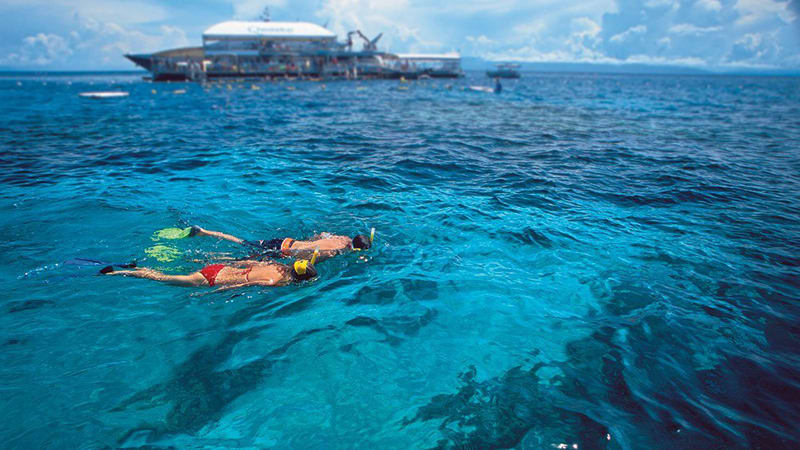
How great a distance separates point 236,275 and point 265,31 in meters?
101

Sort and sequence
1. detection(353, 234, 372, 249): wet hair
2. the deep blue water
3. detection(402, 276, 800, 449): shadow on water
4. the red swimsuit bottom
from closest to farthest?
detection(402, 276, 800, 449): shadow on water
the deep blue water
the red swimsuit bottom
detection(353, 234, 372, 249): wet hair

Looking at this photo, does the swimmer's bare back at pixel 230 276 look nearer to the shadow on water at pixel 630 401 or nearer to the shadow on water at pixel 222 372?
the shadow on water at pixel 222 372

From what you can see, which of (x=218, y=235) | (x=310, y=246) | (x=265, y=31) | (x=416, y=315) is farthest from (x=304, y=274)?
(x=265, y=31)

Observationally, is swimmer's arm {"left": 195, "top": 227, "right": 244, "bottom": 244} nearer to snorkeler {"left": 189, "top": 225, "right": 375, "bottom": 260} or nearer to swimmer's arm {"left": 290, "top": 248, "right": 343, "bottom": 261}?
snorkeler {"left": 189, "top": 225, "right": 375, "bottom": 260}

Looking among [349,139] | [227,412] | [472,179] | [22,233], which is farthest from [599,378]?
[349,139]

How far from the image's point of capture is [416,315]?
6414mm

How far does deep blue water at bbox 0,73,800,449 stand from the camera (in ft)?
14.5

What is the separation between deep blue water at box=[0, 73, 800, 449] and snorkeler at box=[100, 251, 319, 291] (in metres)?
0.19

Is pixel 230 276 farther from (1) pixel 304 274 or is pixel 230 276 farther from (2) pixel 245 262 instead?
(1) pixel 304 274

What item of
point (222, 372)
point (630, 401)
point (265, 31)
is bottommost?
point (630, 401)

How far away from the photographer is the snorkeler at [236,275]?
6.65 metres

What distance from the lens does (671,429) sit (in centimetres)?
436

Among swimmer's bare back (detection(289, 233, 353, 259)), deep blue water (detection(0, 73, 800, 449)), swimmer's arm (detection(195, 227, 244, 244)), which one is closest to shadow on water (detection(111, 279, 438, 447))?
deep blue water (detection(0, 73, 800, 449))

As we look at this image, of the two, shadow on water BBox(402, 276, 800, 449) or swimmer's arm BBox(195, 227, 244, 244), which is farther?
swimmer's arm BBox(195, 227, 244, 244)
